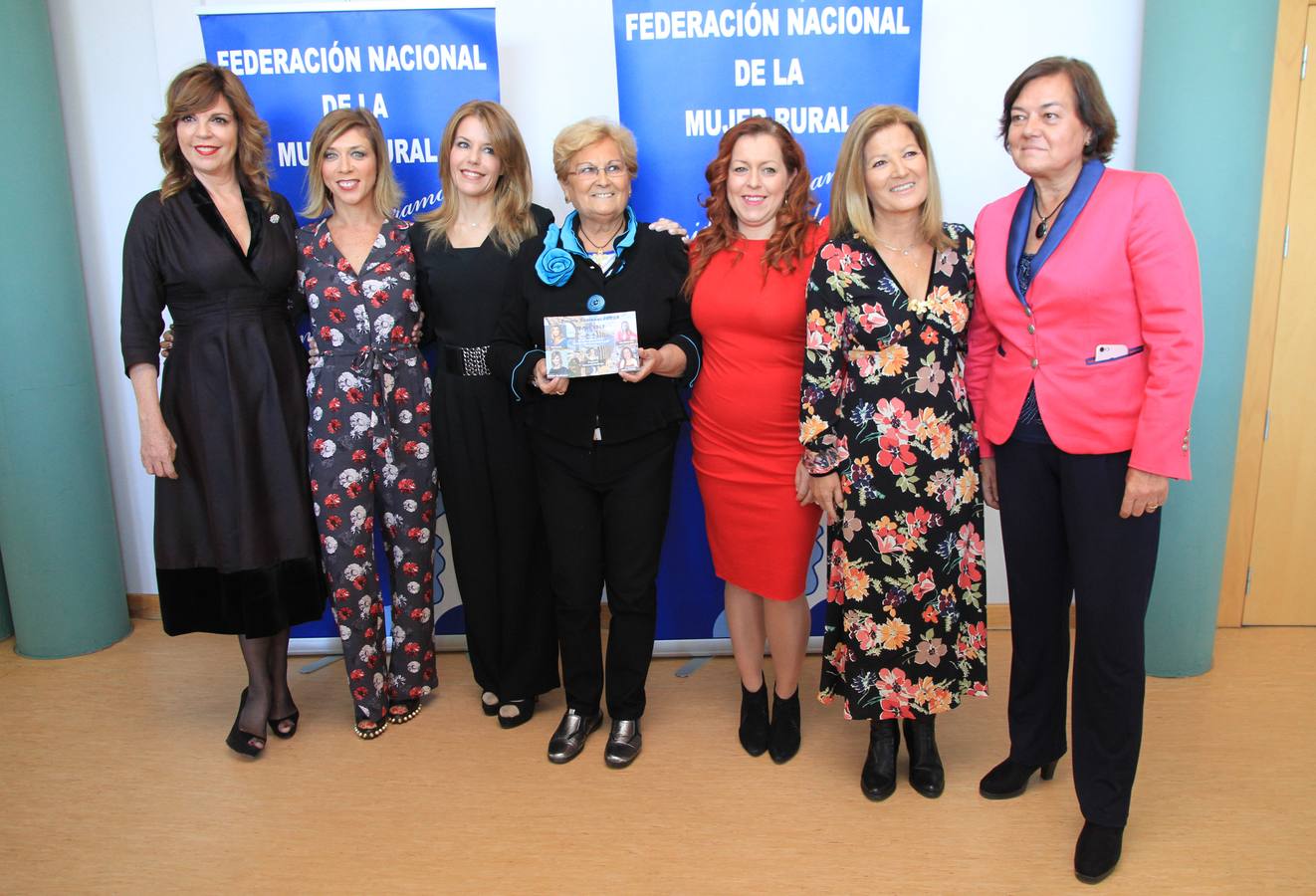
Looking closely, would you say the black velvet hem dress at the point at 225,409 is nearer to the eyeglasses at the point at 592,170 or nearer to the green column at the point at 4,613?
the eyeglasses at the point at 592,170

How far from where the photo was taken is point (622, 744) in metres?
2.86

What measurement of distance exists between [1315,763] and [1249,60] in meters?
2.21

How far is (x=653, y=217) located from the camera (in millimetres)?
3410

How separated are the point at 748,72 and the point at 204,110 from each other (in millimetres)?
1719

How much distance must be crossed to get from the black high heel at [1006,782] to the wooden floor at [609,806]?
5 cm

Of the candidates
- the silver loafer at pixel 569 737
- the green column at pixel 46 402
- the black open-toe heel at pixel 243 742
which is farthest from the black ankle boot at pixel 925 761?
the green column at pixel 46 402

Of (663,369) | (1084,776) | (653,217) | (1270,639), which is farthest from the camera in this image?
(1270,639)

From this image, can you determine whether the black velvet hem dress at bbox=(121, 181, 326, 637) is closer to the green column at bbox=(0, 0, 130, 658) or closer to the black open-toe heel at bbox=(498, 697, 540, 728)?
the black open-toe heel at bbox=(498, 697, 540, 728)

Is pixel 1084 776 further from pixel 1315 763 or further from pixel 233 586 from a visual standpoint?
pixel 233 586

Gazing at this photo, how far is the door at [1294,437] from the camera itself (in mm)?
3439

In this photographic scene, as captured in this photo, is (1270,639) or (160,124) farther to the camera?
(1270,639)

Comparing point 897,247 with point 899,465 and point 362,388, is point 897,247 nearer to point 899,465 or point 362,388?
point 899,465

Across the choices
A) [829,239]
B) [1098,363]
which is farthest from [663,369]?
[1098,363]

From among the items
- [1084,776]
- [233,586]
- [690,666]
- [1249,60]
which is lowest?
[690,666]
